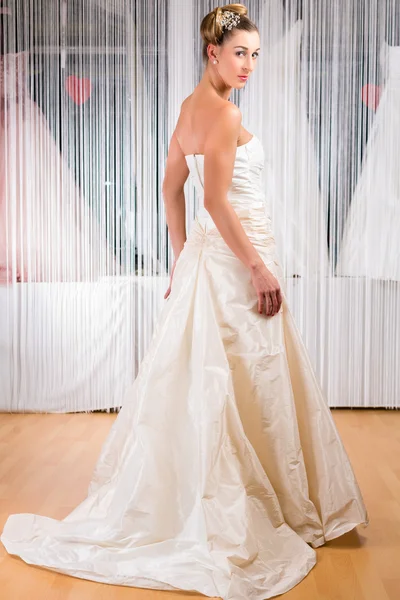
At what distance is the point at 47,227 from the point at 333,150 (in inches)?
64.5

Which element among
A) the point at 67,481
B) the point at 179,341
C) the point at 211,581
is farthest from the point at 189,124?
the point at 67,481

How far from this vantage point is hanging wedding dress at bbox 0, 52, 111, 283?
4.44 m

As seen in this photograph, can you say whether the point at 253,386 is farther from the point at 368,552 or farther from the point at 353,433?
the point at 353,433

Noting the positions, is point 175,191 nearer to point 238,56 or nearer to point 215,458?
point 238,56

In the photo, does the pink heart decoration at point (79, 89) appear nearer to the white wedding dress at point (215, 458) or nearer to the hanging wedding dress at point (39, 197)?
the hanging wedding dress at point (39, 197)

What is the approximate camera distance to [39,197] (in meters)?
4.46

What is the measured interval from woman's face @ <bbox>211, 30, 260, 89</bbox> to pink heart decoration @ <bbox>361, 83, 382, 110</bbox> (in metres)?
2.20

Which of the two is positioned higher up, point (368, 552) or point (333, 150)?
point (333, 150)

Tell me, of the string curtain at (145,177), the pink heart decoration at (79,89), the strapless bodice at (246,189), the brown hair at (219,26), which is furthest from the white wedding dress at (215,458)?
the pink heart decoration at (79,89)

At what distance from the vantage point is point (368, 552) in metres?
2.41

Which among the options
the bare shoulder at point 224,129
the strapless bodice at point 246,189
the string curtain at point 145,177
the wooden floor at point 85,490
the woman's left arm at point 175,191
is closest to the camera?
the wooden floor at point 85,490

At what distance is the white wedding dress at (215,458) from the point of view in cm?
220

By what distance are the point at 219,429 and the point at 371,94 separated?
9.09 ft

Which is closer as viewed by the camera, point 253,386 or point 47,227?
point 253,386
